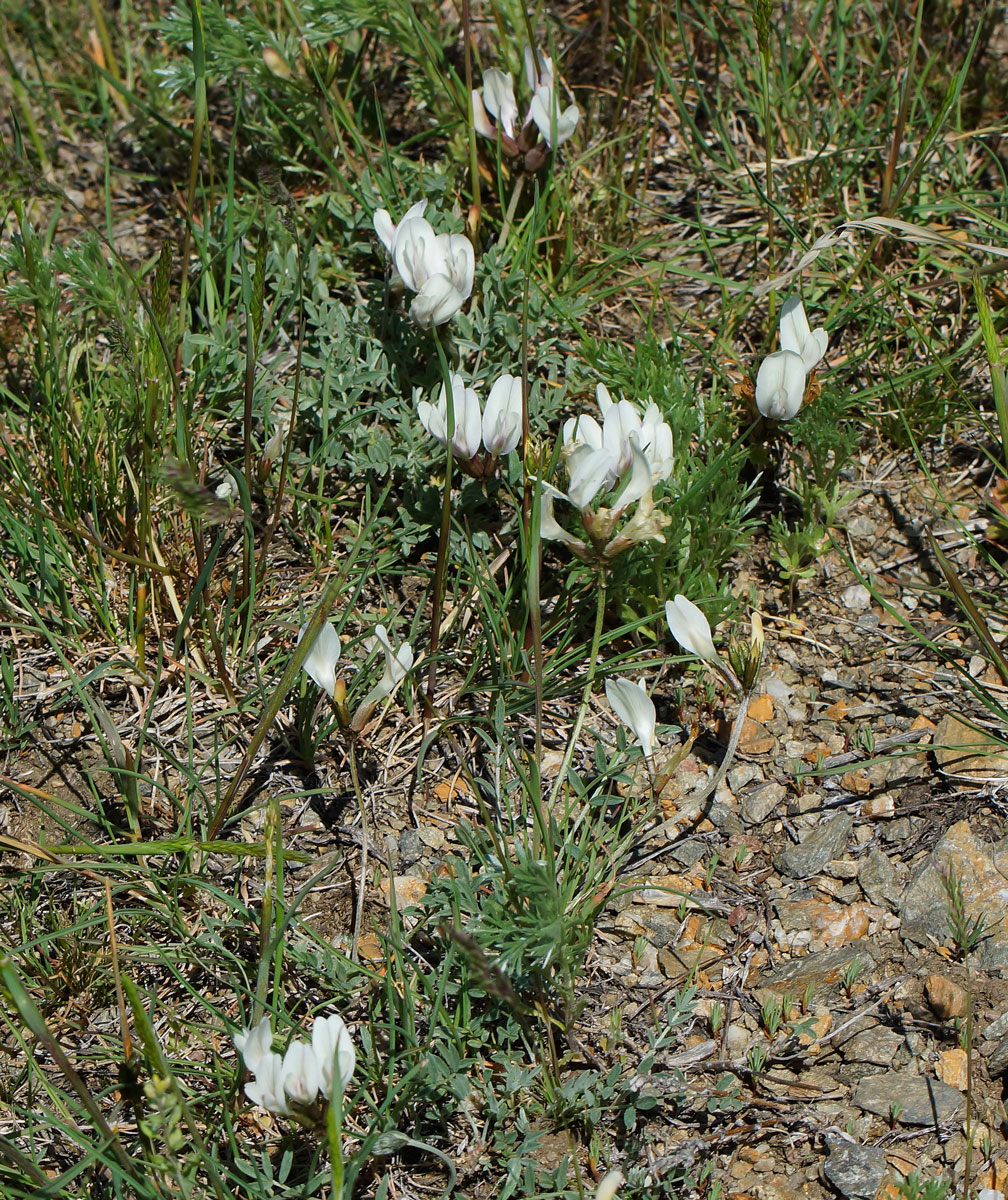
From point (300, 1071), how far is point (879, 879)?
1255 millimetres

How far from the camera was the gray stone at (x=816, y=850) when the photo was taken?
94.0 inches

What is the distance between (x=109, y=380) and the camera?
2844 mm

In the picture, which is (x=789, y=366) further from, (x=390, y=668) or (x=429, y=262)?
(x=390, y=668)

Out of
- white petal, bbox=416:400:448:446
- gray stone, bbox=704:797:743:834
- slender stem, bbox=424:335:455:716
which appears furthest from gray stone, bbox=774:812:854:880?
white petal, bbox=416:400:448:446

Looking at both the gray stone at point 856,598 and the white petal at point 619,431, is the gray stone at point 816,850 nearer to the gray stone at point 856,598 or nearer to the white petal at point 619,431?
the gray stone at point 856,598

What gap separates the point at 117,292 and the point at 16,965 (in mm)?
1657

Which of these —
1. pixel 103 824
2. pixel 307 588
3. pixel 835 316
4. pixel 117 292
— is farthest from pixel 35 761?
pixel 835 316

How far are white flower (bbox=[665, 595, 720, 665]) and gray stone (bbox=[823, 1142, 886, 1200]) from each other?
0.96 meters

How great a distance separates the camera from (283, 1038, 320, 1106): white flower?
1.87 m

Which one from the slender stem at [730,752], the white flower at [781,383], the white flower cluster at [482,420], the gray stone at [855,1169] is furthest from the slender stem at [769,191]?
the gray stone at [855,1169]

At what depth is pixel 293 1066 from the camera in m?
1.87

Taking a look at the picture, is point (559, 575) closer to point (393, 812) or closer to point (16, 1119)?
point (393, 812)

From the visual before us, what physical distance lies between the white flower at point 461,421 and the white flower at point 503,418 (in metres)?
0.02

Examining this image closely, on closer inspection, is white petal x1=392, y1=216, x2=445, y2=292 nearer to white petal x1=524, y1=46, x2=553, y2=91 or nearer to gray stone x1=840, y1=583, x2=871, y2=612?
white petal x1=524, y1=46, x2=553, y2=91
